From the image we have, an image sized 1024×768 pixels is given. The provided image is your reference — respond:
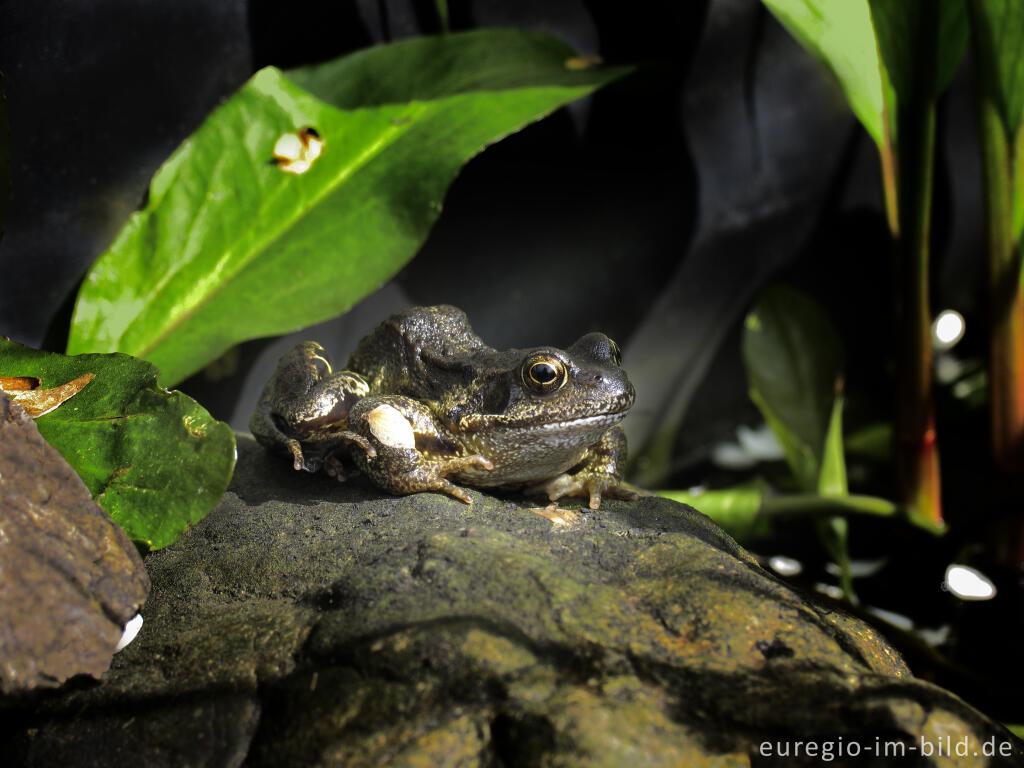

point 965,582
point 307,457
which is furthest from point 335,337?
point 965,582

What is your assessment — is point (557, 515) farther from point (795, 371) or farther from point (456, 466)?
point (795, 371)

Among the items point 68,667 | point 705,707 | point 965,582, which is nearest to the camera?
point 705,707

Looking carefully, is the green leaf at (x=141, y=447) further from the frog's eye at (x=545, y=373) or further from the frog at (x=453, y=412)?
the frog's eye at (x=545, y=373)

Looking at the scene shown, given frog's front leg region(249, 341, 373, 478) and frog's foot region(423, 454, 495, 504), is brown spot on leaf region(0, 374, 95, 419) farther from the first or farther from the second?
frog's foot region(423, 454, 495, 504)

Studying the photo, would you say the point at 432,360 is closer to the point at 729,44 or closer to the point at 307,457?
the point at 307,457

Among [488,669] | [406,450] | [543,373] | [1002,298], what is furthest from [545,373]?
[1002,298]

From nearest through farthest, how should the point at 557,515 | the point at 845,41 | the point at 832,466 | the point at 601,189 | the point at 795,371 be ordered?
the point at 557,515
the point at 845,41
the point at 832,466
the point at 795,371
the point at 601,189
